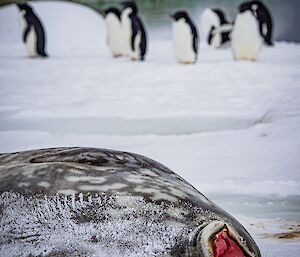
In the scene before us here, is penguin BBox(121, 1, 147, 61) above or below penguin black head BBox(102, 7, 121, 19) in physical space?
below

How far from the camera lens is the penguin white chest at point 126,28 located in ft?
9.63

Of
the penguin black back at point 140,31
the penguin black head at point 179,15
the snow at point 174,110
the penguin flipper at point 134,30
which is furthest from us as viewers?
the penguin flipper at point 134,30

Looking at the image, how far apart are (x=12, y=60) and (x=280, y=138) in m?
1.12

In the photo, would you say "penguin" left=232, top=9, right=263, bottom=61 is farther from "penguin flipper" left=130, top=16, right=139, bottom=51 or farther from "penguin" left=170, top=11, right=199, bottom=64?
"penguin flipper" left=130, top=16, right=139, bottom=51

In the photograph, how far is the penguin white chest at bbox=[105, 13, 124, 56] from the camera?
9.96ft

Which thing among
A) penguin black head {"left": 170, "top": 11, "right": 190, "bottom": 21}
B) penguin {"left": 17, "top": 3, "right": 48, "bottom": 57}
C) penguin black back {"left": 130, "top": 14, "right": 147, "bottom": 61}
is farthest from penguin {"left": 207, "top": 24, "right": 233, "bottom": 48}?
penguin {"left": 17, "top": 3, "right": 48, "bottom": 57}

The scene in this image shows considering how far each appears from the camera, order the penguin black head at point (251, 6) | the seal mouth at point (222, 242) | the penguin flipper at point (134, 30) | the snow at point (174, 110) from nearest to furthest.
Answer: the seal mouth at point (222, 242) → the snow at point (174, 110) → the penguin black head at point (251, 6) → the penguin flipper at point (134, 30)

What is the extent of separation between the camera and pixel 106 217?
1.41 m

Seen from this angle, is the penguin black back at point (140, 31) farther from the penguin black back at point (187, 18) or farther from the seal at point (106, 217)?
the seal at point (106, 217)

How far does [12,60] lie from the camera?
2.93 m

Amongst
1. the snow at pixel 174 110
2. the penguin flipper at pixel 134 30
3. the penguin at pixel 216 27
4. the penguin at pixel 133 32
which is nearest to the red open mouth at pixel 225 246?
the snow at pixel 174 110

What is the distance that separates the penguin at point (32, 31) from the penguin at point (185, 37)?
55 centimetres

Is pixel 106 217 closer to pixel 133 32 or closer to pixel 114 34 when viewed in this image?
pixel 114 34

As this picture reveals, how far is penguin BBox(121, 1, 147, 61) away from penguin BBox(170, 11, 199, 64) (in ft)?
0.47
